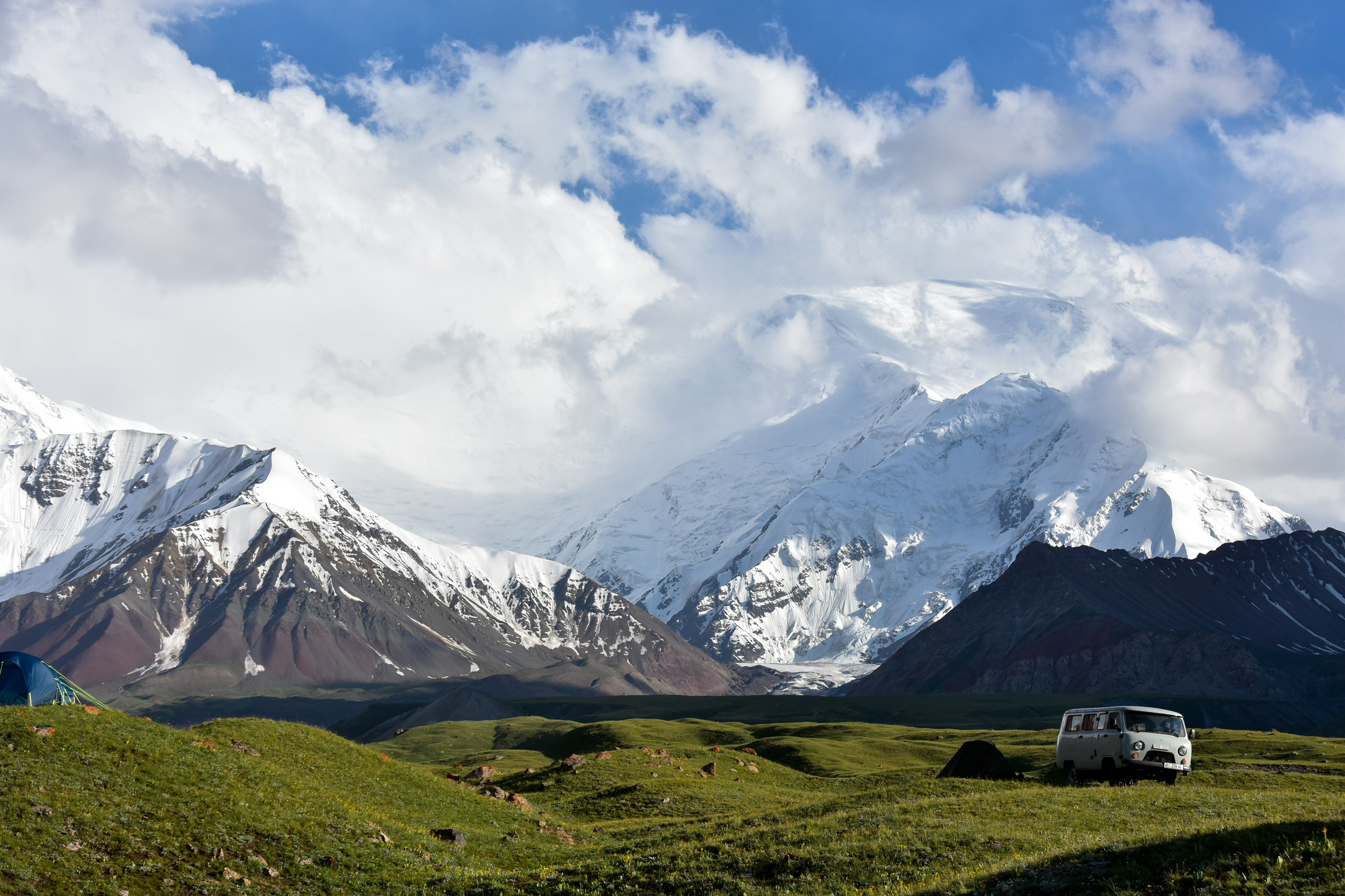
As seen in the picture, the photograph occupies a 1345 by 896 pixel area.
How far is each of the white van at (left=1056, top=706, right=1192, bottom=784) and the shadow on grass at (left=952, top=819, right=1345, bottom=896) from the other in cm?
1719

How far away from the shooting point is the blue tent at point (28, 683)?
53.4 meters

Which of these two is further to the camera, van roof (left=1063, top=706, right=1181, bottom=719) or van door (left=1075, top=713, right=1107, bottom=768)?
van door (left=1075, top=713, right=1107, bottom=768)

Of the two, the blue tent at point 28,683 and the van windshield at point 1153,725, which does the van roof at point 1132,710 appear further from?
the blue tent at point 28,683

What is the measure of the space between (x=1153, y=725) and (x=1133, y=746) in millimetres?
1560

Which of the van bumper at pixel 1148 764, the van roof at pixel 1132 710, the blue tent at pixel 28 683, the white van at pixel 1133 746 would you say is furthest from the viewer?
the blue tent at pixel 28 683

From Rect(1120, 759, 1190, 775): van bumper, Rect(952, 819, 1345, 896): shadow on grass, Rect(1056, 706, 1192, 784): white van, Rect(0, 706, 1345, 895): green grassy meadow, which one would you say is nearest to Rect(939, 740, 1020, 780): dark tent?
Rect(0, 706, 1345, 895): green grassy meadow

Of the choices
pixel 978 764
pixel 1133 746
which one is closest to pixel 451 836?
pixel 1133 746

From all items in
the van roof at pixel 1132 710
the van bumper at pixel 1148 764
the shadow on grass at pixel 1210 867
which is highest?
the van roof at pixel 1132 710

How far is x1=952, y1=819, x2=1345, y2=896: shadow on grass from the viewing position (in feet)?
82.9

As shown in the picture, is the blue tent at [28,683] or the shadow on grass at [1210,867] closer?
the shadow on grass at [1210,867]

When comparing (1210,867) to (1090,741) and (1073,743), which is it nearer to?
(1090,741)

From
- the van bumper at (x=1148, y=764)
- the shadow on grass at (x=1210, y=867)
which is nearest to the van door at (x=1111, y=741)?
the van bumper at (x=1148, y=764)

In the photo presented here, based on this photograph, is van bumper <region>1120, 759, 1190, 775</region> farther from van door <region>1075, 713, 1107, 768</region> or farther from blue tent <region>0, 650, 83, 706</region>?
blue tent <region>0, 650, 83, 706</region>

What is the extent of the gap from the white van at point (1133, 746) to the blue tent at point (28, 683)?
156 ft
